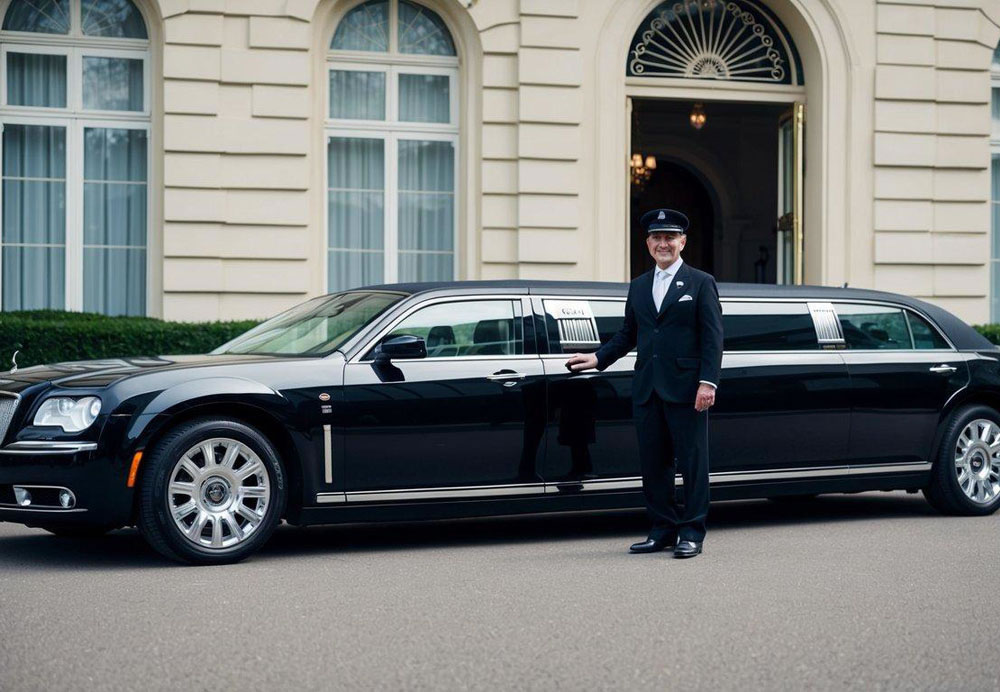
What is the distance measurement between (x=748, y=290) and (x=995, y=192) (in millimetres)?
9943

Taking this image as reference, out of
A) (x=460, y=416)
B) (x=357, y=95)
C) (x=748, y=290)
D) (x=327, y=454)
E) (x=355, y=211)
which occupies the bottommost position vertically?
(x=327, y=454)

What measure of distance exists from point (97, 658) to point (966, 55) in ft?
46.4

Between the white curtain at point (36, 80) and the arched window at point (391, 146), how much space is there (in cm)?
278

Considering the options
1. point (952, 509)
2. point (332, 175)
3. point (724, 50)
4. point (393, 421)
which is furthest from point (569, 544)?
point (724, 50)

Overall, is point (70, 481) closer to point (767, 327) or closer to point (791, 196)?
point (767, 327)

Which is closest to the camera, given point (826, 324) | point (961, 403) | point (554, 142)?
point (826, 324)

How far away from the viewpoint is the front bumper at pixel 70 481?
23.8 feet

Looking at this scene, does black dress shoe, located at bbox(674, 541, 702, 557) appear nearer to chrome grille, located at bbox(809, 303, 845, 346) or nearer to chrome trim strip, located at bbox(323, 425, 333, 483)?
chrome trim strip, located at bbox(323, 425, 333, 483)

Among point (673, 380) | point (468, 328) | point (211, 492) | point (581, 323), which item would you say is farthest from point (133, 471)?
point (673, 380)

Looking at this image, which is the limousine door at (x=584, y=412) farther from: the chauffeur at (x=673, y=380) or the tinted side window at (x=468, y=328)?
the chauffeur at (x=673, y=380)

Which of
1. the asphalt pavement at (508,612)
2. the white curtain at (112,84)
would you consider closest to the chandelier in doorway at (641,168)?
the white curtain at (112,84)

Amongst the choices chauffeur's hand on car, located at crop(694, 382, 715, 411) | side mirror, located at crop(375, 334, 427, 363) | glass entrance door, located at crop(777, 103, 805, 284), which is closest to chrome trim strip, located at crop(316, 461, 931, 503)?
side mirror, located at crop(375, 334, 427, 363)

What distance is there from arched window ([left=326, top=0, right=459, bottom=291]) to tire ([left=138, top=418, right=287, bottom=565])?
844 cm

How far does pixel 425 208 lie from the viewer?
640 inches
